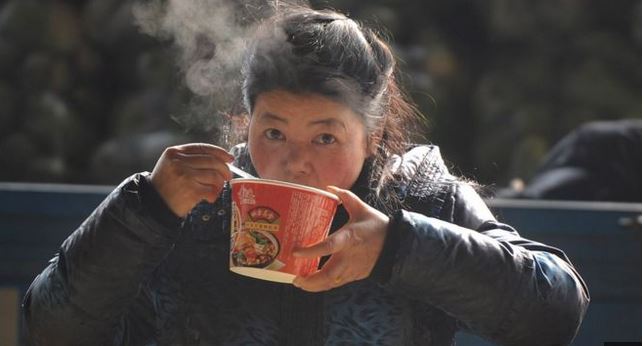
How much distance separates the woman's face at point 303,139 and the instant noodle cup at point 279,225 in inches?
5.3

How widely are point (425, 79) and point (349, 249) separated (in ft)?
13.0

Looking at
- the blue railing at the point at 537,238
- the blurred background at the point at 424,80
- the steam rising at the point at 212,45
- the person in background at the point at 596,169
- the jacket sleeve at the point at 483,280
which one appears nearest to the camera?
the jacket sleeve at the point at 483,280

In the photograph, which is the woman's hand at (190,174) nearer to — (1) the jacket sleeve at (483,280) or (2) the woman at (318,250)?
(2) the woman at (318,250)

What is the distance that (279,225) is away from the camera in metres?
1.74

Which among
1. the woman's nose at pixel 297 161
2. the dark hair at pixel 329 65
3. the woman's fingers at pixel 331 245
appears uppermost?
the dark hair at pixel 329 65

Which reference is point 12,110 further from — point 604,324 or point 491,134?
Result: point 604,324

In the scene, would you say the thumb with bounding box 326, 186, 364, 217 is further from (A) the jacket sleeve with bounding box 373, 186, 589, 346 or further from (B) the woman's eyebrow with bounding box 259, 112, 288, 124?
(B) the woman's eyebrow with bounding box 259, 112, 288, 124

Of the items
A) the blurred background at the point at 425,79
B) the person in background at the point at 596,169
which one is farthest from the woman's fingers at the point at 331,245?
the blurred background at the point at 425,79

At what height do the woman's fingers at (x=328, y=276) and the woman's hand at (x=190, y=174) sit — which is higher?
the woman's hand at (x=190, y=174)

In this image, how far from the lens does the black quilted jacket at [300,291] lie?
1806 mm

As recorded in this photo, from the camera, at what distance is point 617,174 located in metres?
4.00

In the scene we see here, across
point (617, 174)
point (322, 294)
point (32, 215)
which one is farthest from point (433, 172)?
point (617, 174)

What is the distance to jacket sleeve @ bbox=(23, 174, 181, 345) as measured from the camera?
183 centimetres

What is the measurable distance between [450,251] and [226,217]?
17.0 inches
